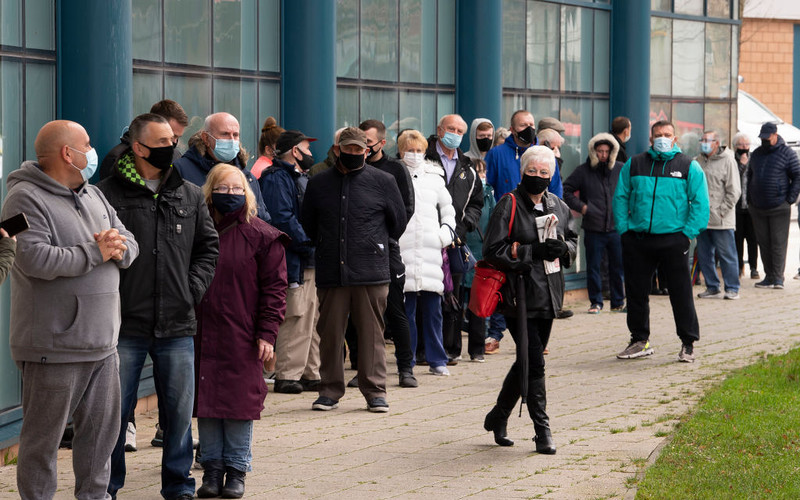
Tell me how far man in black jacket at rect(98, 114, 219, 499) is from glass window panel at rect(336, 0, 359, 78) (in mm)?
7450

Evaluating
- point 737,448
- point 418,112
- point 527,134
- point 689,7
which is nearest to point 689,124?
point 689,7

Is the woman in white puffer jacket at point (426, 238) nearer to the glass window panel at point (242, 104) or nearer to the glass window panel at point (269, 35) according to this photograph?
the glass window panel at point (242, 104)

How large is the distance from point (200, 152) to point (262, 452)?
194 cm

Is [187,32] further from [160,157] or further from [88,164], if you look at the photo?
[88,164]

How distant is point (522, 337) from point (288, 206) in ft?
9.17

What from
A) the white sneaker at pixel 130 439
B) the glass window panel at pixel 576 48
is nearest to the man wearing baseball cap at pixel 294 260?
the white sneaker at pixel 130 439

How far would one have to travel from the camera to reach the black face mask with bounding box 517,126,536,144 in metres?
13.3

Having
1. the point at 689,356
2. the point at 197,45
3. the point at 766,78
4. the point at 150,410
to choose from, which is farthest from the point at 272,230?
the point at 766,78

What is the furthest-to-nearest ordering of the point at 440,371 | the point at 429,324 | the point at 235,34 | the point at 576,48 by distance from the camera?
the point at 576,48 < the point at 235,34 < the point at 440,371 < the point at 429,324

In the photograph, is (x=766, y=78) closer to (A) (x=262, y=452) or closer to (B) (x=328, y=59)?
(B) (x=328, y=59)

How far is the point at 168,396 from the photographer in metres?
6.93

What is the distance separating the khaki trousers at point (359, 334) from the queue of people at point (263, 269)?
0.01 m

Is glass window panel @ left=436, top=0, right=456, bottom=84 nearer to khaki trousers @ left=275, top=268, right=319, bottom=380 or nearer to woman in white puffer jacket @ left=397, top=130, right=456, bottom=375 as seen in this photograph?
woman in white puffer jacket @ left=397, top=130, right=456, bottom=375

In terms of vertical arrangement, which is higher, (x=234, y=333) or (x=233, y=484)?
(x=234, y=333)
